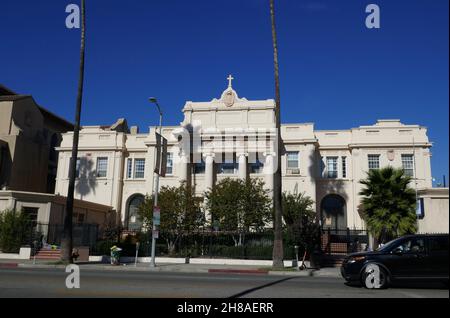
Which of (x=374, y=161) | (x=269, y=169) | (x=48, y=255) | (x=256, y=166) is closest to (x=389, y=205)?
(x=269, y=169)

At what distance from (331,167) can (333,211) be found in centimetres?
393

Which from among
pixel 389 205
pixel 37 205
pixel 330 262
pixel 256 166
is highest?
pixel 256 166

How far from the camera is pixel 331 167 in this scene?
1564 inches

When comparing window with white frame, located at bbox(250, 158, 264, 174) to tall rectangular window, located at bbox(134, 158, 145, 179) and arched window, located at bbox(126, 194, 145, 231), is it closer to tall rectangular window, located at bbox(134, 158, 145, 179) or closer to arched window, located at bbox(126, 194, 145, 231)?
arched window, located at bbox(126, 194, 145, 231)

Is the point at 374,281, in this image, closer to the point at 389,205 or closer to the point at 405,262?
→ the point at 405,262

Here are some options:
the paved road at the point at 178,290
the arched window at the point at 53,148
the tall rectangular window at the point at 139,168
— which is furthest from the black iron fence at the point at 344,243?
the arched window at the point at 53,148

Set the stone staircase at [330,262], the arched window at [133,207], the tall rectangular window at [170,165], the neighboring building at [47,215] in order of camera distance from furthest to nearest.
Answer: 1. the arched window at [133,207]
2. the tall rectangular window at [170,165]
3. the neighboring building at [47,215]
4. the stone staircase at [330,262]

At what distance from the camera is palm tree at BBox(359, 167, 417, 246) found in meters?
24.7

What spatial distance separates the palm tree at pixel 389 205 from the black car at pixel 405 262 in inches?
502

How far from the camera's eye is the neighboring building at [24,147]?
4047 cm

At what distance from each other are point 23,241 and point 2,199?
4.11 meters

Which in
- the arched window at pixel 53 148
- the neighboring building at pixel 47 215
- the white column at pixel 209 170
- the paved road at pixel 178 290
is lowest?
the paved road at pixel 178 290

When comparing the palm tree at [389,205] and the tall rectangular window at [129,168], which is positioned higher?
the tall rectangular window at [129,168]

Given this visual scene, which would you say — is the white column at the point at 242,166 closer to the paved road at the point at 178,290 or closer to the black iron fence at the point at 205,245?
the black iron fence at the point at 205,245
